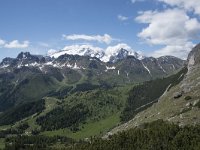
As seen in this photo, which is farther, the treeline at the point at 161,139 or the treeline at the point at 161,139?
the treeline at the point at 161,139

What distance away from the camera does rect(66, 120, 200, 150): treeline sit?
539 ft

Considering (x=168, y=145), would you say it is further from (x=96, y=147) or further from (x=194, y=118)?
(x=96, y=147)

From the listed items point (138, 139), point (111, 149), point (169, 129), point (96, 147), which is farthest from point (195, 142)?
point (96, 147)

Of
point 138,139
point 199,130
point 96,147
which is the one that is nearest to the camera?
point 199,130

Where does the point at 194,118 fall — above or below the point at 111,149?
above

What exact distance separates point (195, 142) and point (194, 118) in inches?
1212

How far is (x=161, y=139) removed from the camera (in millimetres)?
177375

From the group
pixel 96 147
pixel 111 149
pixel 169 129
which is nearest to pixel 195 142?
pixel 169 129

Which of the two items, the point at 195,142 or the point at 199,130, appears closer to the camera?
the point at 195,142

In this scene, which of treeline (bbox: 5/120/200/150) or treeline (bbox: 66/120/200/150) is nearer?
treeline (bbox: 66/120/200/150)

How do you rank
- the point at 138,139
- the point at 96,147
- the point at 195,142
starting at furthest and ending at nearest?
the point at 96,147 → the point at 138,139 → the point at 195,142

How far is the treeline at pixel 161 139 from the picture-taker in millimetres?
164375

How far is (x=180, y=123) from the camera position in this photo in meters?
190

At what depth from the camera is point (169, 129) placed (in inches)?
7136
